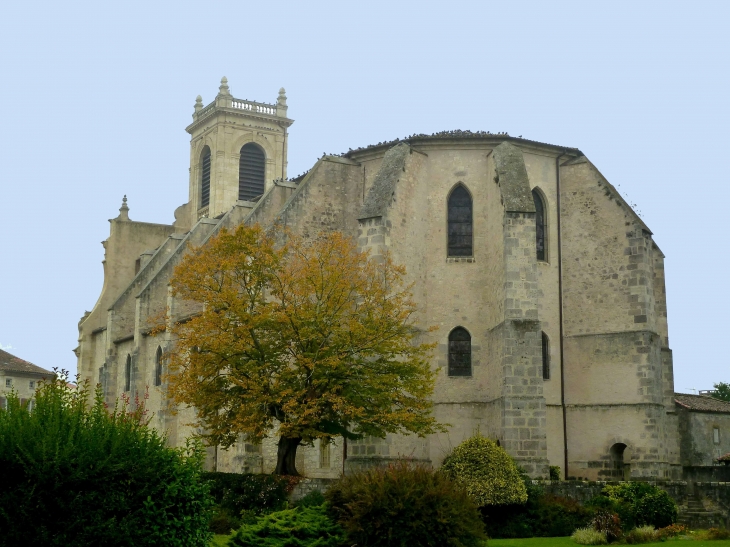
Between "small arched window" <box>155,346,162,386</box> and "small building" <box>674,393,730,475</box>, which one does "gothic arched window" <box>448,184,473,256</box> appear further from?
"small building" <box>674,393,730,475</box>

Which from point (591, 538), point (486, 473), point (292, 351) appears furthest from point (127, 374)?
point (591, 538)

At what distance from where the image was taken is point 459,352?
34594mm

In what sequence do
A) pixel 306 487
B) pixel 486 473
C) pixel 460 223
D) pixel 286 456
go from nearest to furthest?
pixel 306 487 → pixel 486 473 → pixel 286 456 → pixel 460 223

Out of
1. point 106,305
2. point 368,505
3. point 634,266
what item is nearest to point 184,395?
point 368,505

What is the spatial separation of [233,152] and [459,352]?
2923 cm

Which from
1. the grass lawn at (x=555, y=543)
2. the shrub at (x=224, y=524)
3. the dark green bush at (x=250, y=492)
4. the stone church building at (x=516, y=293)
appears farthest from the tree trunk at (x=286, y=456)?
the grass lawn at (x=555, y=543)

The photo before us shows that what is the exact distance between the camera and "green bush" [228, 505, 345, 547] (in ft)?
61.5

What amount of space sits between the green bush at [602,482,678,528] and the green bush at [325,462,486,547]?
9020 mm

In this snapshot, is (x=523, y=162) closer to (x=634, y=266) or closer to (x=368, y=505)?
(x=634, y=266)

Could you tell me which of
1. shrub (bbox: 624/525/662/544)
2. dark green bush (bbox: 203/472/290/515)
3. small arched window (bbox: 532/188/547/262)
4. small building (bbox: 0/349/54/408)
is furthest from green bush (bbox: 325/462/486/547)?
small building (bbox: 0/349/54/408)

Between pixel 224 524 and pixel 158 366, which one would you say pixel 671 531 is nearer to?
pixel 224 524

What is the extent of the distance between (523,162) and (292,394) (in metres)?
12.7

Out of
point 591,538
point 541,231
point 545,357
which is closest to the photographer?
point 591,538

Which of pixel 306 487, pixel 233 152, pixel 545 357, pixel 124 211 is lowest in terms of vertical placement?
pixel 306 487
